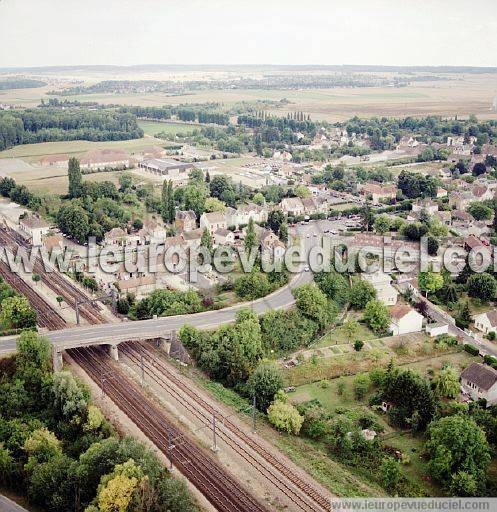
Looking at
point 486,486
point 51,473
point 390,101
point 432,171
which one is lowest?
point 486,486

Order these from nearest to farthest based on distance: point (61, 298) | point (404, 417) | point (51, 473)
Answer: point (51, 473)
point (404, 417)
point (61, 298)

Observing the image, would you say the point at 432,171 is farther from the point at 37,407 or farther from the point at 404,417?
the point at 37,407

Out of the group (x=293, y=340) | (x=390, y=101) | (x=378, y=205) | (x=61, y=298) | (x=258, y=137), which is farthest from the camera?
(x=390, y=101)

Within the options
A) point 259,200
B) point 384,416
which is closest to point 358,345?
point 384,416

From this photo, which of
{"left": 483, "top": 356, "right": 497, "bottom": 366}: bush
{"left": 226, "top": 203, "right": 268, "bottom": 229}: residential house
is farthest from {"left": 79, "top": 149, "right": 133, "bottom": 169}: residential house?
{"left": 483, "top": 356, "right": 497, "bottom": 366}: bush

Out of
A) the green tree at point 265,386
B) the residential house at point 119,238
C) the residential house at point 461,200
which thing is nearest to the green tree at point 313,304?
the green tree at point 265,386

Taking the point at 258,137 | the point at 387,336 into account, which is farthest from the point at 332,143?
the point at 387,336
